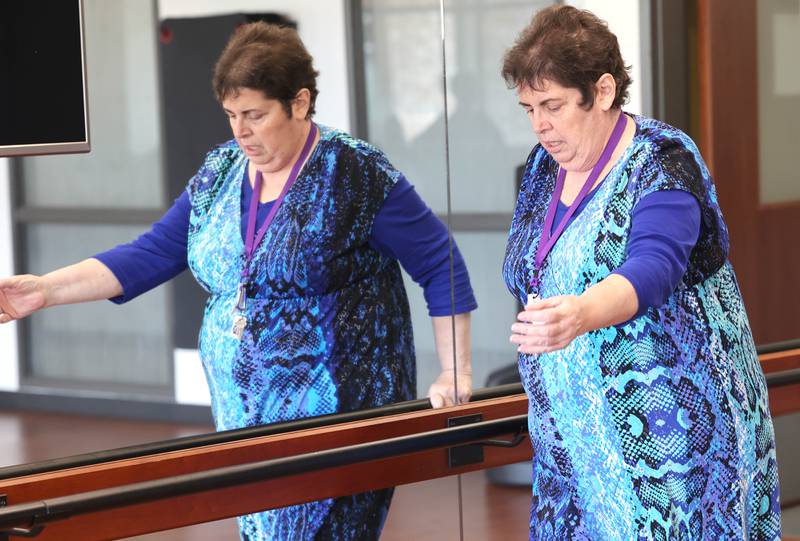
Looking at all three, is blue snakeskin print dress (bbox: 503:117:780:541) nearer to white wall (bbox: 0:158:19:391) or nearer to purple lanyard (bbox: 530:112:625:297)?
purple lanyard (bbox: 530:112:625:297)

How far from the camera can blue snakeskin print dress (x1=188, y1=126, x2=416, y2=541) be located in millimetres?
2248

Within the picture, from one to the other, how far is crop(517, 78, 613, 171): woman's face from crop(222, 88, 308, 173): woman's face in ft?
1.41

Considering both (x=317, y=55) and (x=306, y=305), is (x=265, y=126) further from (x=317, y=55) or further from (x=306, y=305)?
(x=306, y=305)

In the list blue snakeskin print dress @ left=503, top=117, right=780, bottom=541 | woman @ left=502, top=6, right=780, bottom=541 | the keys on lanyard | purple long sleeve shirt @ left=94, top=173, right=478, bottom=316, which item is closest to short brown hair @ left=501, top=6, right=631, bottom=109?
woman @ left=502, top=6, right=780, bottom=541

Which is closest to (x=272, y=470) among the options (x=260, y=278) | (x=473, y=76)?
(x=260, y=278)

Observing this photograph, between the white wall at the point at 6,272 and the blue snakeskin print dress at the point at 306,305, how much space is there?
32cm

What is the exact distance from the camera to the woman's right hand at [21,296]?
1991mm

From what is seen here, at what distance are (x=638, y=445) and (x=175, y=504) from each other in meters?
0.77

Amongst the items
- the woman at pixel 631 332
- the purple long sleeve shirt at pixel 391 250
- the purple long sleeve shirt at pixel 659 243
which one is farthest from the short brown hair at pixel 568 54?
the purple long sleeve shirt at pixel 391 250

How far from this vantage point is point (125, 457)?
7.07ft

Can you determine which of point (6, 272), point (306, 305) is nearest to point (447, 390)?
point (306, 305)

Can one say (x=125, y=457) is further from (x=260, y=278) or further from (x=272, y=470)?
(x=260, y=278)

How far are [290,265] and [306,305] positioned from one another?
89mm

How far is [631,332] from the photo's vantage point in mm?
1979
